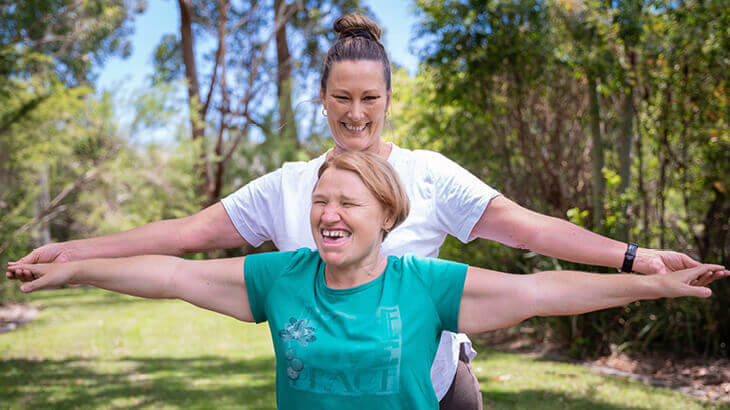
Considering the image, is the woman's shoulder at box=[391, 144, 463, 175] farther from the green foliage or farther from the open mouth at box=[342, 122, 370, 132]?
the green foliage

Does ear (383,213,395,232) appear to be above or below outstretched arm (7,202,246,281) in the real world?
above

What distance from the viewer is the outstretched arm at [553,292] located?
1850 mm

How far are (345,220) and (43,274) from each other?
3.42 ft

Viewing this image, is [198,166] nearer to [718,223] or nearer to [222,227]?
[718,223]

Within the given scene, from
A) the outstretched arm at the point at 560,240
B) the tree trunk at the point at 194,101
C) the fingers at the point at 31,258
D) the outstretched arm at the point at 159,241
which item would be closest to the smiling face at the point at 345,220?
the outstretched arm at the point at 560,240

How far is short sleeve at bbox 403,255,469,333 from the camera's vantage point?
196 centimetres

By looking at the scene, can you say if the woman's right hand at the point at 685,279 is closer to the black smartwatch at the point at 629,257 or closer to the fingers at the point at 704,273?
the fingers at the point at 704,273

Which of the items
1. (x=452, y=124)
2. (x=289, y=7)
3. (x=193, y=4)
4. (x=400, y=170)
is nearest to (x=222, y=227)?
(x=400, y=170)

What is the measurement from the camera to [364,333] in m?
1.86

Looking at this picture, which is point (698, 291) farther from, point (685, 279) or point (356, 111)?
point (356, 111)

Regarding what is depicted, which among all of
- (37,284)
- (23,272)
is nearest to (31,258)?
(23,272)

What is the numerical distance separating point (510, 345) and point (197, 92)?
13182 mm

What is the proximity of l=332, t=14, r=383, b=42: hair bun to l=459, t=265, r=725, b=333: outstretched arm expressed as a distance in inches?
42.7

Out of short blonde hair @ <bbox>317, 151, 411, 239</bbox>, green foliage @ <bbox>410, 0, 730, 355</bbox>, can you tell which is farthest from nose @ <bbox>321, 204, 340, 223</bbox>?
green foliage @ <bbox>410, 0, 730, 355</bbox>
